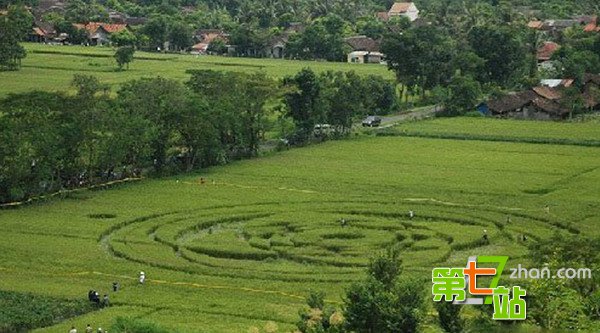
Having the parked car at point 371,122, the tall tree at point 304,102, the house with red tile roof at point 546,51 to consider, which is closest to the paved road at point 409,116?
the parked car at point 371,122

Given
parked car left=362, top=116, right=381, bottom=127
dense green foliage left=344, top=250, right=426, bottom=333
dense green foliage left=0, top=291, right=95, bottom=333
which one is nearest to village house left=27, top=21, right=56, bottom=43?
parked car left=362, top=116, right=381, bottom=127

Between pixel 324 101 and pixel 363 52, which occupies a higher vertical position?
pixel 363 52

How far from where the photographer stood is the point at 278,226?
5019 cm

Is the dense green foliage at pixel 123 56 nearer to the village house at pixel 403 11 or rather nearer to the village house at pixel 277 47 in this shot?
the village house at pixel 277 47

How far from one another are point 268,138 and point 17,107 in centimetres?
2437

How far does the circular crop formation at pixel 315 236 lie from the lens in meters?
43.4

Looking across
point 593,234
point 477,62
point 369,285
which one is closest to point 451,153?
point 593,234

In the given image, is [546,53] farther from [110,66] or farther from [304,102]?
[304,102]

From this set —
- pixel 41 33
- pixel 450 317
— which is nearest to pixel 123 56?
pixel 41 33

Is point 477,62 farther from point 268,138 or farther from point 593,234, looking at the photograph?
point 593,234

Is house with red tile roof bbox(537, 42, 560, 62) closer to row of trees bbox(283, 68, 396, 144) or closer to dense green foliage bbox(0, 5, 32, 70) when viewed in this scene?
row of trees bbox(283, 68, 396, 144)

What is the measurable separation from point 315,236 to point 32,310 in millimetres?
14838

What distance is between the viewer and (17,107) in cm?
5625

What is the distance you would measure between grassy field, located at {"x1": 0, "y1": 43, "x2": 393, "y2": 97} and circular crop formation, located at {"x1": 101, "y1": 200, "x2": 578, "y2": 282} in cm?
3668
